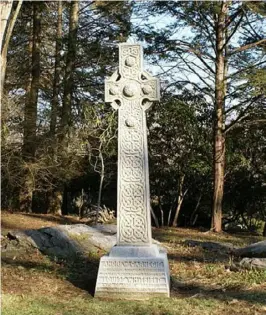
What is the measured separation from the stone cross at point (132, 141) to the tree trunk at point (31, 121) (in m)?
8.74

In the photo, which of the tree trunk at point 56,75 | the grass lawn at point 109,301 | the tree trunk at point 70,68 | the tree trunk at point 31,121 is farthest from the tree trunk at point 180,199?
the grass lawn at point 109,301

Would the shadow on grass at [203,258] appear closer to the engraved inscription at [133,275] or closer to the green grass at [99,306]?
the engraved inscription at [133,275]

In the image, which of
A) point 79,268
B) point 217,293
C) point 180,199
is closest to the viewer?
point 217,293

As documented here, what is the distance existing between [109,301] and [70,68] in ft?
38.5

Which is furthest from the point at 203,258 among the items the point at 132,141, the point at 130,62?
the point at 130,62

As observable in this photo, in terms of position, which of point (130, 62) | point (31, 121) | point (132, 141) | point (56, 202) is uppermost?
point (31, 121)

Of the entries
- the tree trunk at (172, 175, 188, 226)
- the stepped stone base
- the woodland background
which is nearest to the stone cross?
the stepped stone base

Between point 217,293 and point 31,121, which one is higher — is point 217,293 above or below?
below

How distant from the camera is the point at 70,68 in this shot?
15.9 metres

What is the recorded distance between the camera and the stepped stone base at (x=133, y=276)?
17.5 feet

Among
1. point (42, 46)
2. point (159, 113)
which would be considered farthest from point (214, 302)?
point (42, 46)

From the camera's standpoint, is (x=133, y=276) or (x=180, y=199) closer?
(x=133, y=276)

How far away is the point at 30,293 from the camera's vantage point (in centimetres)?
530

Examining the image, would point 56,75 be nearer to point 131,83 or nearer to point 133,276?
point 131,83
